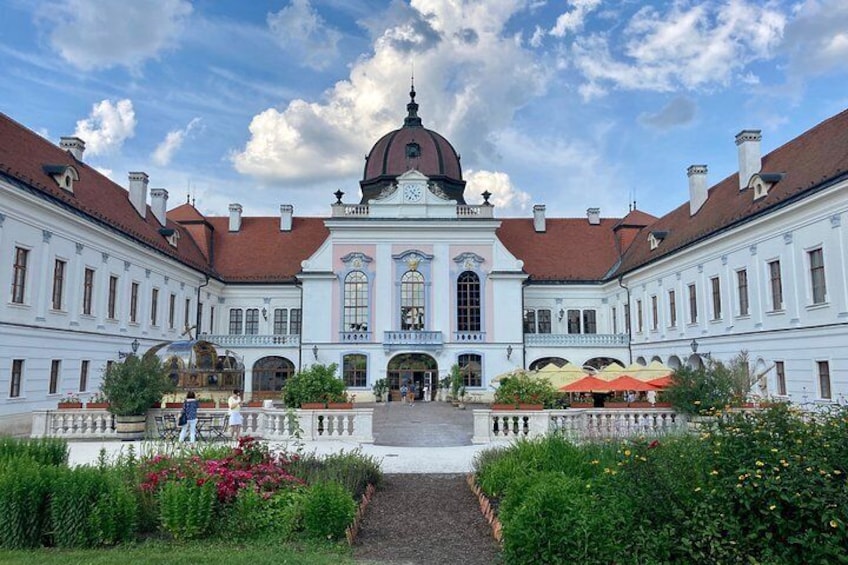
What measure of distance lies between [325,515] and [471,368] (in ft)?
93.5

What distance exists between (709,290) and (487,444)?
15669mm

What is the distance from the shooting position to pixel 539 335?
118 ft

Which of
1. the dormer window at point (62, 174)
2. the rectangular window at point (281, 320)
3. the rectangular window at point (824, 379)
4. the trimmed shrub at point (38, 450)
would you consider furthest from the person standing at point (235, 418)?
the rectangular window at point (281, 320)

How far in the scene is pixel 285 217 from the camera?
1688 inches

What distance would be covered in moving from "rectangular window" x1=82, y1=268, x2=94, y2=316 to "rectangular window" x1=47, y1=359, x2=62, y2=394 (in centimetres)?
264

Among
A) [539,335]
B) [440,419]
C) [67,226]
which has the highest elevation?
[67,226]

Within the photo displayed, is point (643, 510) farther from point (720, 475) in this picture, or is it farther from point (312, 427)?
point (312, 427)

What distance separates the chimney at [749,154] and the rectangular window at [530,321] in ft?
49.6

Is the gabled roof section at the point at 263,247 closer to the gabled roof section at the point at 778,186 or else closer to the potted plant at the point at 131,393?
the gabled roof section at the point at 778,186

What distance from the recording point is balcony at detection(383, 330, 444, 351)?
3481cm

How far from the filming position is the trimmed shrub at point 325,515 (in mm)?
7125

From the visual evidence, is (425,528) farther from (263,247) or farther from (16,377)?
(263,247)

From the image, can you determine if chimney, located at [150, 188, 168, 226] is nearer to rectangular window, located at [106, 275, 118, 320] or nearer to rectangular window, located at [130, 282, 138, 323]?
rectangular window, located at [130, 282, 138, 323]

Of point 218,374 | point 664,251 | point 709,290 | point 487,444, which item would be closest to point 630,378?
point 487,444
